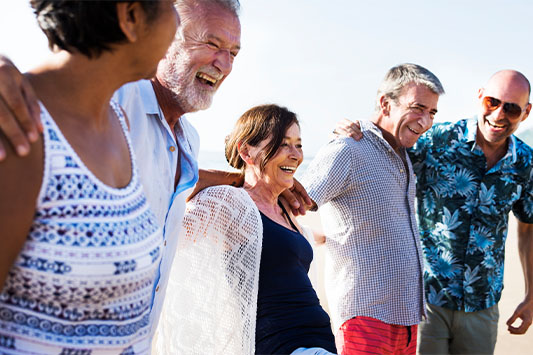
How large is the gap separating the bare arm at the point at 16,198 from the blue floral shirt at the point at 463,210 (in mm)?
3159

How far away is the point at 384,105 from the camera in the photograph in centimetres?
384

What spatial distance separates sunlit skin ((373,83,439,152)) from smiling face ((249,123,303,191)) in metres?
1.06

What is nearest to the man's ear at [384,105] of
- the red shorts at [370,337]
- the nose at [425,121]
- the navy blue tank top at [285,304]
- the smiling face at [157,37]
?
the nose at [425,121]

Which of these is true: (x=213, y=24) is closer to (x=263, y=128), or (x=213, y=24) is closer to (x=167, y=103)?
(x=167, y=103)

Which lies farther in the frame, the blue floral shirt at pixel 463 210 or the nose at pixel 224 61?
the blue floral shirt at pixel 463 210

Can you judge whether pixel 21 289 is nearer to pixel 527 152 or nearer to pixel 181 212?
pixel 181 212

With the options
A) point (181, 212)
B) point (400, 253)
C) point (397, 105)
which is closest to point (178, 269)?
point (181, 212)

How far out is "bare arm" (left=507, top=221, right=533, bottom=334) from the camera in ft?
13.9

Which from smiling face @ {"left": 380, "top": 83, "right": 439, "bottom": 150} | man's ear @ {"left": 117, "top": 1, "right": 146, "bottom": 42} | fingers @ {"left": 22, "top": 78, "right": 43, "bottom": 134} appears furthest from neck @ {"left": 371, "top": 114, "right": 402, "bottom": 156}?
fingers @ {"left": 22, "top": 78, "right": 43, "bottom": 134}

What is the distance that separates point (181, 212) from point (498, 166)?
2.57 metres

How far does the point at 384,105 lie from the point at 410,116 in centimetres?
24

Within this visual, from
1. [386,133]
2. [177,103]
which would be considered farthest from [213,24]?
[386,133]

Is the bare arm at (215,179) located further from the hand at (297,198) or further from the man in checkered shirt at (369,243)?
the man in checkered shirt at (369,243)

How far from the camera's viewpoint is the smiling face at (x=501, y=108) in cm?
388
